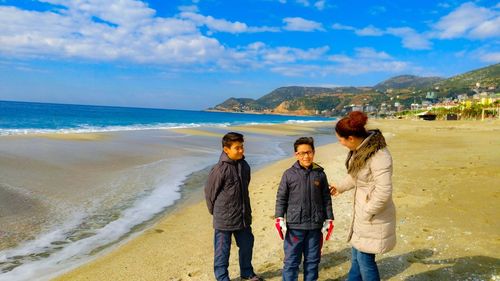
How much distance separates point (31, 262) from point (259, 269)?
3.39 metres

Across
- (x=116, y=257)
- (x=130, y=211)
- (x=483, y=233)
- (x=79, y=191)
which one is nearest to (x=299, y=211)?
(x=116, y=257)

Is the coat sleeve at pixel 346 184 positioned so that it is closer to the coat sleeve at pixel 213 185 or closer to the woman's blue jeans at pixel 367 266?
the woman's blue jeans at pixel 367 266

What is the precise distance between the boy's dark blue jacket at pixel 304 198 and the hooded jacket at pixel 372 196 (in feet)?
1.73

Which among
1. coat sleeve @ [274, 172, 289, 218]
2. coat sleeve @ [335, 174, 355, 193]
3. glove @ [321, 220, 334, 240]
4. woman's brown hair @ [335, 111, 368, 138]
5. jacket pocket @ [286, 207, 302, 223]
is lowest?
glove @ [321, 220, 334, 240]

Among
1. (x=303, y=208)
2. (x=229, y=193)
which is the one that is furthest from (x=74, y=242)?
(x=303, y=208)

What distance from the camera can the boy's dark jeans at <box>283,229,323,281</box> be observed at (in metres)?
4.15

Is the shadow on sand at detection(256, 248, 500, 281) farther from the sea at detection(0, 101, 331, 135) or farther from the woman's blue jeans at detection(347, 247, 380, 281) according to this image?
the sea at detection(0, 101, 331, 135)

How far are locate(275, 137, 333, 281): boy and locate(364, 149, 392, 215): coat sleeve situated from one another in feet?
2.76

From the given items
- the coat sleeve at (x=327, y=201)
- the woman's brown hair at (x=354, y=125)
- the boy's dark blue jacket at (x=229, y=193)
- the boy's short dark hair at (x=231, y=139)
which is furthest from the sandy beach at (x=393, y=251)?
the woman's brown hair at (x=354, y=125)

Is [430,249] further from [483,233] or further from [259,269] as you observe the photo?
[259,269]

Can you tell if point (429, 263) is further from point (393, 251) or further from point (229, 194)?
point (229, 194)

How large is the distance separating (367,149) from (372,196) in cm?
40

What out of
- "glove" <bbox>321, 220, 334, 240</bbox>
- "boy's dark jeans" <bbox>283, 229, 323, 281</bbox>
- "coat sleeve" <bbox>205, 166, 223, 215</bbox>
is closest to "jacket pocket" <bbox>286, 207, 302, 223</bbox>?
"boy's dark jeans" <bbox>283, 229, 323, 281</bbox>

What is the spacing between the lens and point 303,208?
13.4 ft
